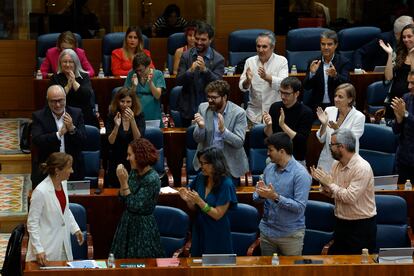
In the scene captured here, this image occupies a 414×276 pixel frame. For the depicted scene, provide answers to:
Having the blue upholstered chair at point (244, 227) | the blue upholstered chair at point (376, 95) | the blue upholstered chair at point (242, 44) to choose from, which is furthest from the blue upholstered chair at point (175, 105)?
the blue upholstered chair at point (244, 227)

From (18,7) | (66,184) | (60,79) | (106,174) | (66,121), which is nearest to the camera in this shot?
(66,184)

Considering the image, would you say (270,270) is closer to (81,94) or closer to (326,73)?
(81,94)

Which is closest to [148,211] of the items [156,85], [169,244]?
[169,244]

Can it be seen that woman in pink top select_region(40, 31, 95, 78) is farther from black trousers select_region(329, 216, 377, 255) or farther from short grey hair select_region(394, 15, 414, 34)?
black trousers select_region(329, 216, 377, 255)

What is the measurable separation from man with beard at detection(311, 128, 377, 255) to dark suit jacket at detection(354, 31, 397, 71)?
374 cm

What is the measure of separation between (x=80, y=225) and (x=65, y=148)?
99 cm

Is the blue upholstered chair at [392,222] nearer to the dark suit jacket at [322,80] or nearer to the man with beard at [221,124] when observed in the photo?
the man with beard at [221,124]

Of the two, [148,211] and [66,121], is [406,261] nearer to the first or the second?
[148,211]

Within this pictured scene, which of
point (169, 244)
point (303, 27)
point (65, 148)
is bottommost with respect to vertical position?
point (169, 244)

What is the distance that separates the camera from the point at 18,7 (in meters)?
12.3

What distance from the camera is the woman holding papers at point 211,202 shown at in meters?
7.34

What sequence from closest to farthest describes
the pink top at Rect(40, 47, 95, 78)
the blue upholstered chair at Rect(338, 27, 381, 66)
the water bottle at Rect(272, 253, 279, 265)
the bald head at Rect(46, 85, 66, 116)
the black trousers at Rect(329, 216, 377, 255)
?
the water bottle at Rect(272, 253, 279, 265), the black trousers at Rect(329, 216, 377, 255), the bald head at Rect(46, 85, 66, 116), the pink top at Rect(40, 47, 95, 78), the blue upholstered chair at Rect(338, 27, 381, 66)

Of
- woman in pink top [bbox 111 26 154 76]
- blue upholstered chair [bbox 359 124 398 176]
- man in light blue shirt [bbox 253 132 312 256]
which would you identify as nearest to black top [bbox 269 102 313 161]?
blue upholstered chair [bbox 359 124 398 176]

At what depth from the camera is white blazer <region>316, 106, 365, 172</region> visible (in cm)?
870
